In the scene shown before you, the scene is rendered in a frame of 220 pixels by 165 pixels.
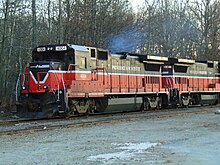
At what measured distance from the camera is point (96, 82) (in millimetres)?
19375

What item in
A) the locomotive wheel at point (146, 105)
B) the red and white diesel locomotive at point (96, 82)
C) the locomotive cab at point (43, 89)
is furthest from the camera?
the locomotive wheel at point (146, 105)

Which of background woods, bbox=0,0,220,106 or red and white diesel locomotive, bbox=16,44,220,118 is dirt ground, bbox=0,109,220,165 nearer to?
red and white diesel locomotive, bbox=16,44,220,118

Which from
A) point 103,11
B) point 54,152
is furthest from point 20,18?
point 54,152

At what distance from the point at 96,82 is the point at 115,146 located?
9.93 metres

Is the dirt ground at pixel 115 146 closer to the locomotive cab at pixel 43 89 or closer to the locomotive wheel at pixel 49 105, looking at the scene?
the locomotive wheel at pixel 49 105

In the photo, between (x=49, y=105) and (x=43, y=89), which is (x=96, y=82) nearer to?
(x=43, y=89)

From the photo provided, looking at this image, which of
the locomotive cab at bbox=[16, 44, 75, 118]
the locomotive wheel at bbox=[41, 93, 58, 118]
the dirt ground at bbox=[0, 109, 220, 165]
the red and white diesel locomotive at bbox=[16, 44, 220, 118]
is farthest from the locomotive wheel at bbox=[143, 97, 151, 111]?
the dirt ground at bbox=[0, 109, 220, 165]

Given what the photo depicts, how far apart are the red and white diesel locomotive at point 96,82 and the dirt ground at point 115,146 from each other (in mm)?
4303

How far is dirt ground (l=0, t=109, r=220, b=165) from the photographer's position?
7.88 meters

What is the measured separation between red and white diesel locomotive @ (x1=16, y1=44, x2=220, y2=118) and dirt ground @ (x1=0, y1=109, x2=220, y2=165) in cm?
430

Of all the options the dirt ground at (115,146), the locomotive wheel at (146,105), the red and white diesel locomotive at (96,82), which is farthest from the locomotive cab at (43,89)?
the locomotive wheel at (146,105)

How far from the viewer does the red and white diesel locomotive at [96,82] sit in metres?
17.2

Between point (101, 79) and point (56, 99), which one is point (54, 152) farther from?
point (101, 79)

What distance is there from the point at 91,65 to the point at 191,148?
417 inches
